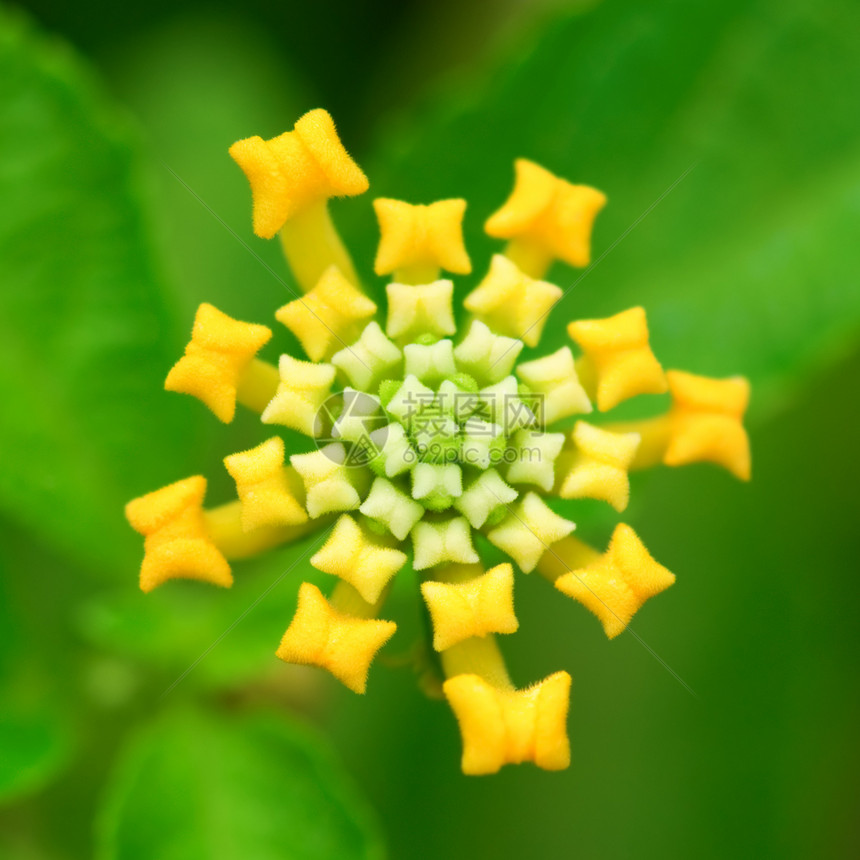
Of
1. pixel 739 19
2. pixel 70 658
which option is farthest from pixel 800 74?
pixel 70 658

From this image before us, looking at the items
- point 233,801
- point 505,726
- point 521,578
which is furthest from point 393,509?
point 521,578

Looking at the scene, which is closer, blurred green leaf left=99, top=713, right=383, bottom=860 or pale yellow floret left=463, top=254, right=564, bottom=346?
pale yellow floret left=463, top=254, right=564, bottom=346

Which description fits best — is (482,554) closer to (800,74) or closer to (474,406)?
(474,406)

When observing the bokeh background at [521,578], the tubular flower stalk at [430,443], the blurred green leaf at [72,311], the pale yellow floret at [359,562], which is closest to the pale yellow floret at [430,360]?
the tubular flower stalk at [430,443]

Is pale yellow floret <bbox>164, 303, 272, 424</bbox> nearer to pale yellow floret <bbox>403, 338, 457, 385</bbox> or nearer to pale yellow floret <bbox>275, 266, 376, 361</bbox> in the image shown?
pale yellow floret <bbox>275, 266, 376, 361</bbox>

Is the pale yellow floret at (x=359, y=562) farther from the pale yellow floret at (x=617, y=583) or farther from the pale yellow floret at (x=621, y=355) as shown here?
the pale yellow floret at (x=621, y=355)

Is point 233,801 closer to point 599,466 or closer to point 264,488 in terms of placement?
point 264,488

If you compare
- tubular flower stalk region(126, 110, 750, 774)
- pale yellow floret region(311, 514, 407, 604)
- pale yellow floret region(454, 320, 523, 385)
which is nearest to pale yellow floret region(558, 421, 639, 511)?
tubular flower stalk region(126, 110, 750, 774)
